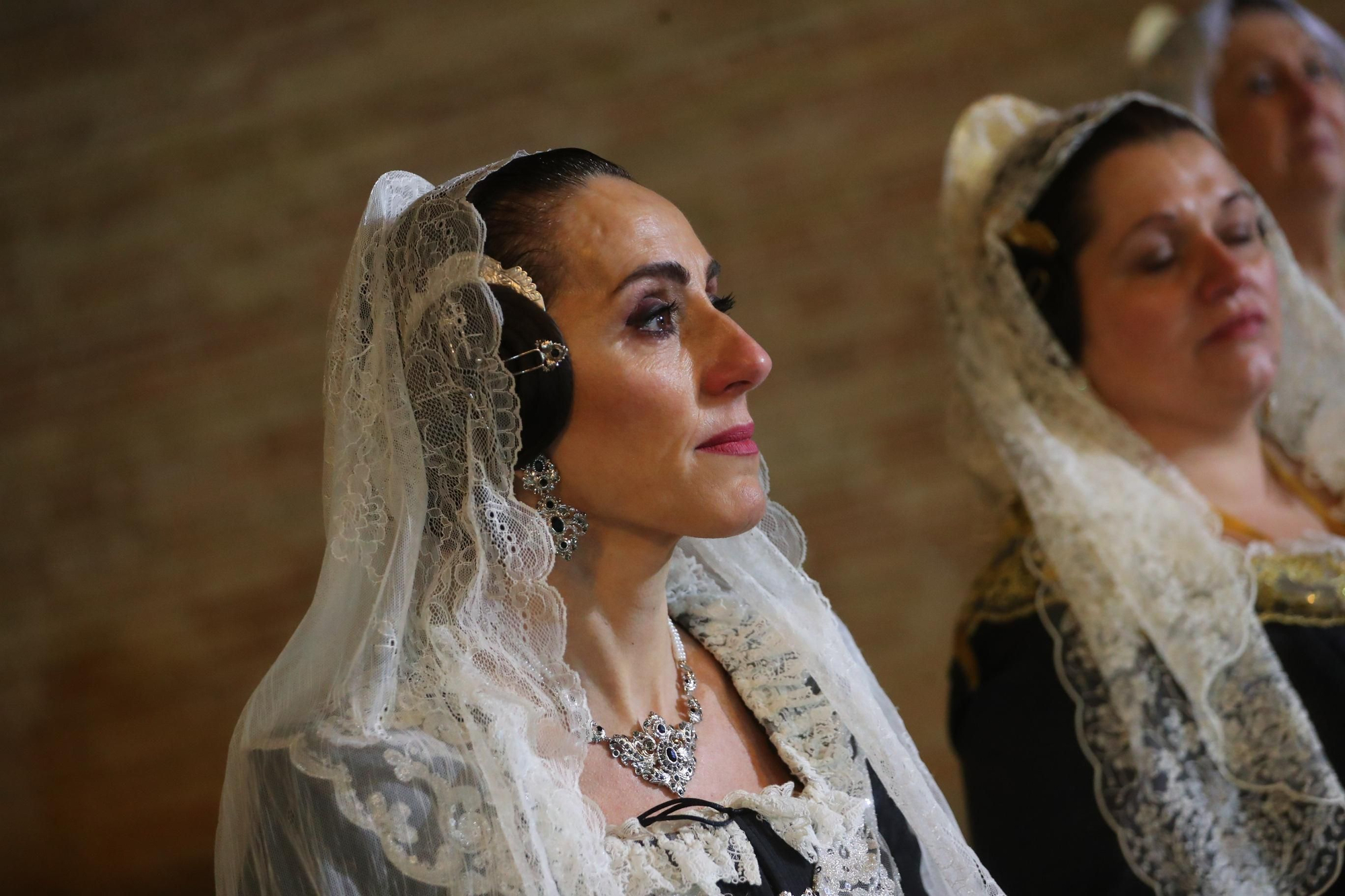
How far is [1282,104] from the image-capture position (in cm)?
295

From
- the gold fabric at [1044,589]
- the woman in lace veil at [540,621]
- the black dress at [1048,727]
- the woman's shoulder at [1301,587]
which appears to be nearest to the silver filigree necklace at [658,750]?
the woman in lace veil at [540,621]

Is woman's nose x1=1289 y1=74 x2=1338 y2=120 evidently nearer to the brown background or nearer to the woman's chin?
the brown background

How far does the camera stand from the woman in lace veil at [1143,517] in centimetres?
206

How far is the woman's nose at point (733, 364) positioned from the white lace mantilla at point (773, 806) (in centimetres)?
39

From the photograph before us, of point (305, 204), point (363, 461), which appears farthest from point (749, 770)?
point (305, 204)

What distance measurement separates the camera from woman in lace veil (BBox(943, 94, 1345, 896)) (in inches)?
81.0

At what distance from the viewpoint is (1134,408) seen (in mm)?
2430

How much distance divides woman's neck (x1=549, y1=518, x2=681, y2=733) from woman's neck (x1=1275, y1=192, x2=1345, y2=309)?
2056 mm

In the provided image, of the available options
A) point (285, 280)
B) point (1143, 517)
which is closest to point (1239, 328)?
point (1143, 517)

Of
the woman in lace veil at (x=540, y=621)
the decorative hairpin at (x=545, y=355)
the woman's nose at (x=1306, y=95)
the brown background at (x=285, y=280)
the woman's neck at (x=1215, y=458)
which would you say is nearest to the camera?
the woman in lace veil at (x=540, y=621)

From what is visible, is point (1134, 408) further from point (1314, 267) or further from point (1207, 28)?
point (1207, 28)

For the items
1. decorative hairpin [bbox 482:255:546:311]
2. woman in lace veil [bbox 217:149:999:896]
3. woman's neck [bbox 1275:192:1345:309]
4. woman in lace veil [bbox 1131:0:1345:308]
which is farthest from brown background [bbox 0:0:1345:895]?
decorative hairpin [bbox 482:255:546:311]

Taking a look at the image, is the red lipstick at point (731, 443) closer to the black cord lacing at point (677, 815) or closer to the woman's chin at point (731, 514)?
the woman's chin at point (731, 514)

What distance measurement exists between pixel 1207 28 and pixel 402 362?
237 cm
